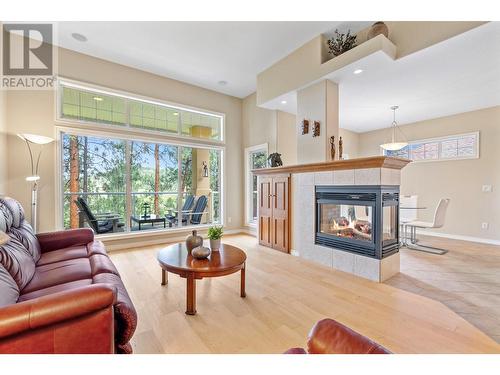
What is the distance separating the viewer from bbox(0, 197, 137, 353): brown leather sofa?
100 cm

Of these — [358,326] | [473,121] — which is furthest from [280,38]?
[473,121]

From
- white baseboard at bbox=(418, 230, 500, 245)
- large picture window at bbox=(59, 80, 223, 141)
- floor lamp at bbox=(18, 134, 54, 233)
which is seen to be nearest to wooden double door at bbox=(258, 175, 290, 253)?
large picture window at bbox=(59, 80, 223, 141)

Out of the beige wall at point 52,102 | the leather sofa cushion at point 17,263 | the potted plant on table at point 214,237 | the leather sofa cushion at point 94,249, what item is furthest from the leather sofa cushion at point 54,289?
the beige wall at point 52,102

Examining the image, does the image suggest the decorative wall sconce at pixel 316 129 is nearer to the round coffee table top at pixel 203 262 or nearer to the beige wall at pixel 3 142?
the round coffee table top at pixel 203 262

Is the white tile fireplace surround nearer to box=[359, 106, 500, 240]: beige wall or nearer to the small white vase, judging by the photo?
the small white vase

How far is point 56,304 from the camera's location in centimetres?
105

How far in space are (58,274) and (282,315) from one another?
6.15 ft

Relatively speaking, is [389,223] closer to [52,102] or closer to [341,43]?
[341,43]

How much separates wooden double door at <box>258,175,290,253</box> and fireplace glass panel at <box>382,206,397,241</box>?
151 centimetres

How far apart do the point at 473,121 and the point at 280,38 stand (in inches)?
184

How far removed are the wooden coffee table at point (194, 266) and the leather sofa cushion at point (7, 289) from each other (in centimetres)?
98

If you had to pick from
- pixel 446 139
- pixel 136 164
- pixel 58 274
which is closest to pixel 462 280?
pixel 446 139
